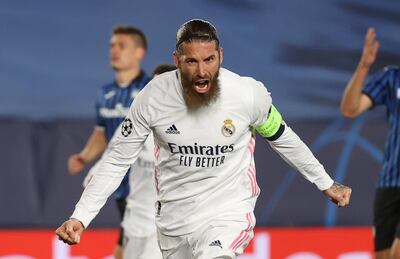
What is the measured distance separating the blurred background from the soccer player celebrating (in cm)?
387

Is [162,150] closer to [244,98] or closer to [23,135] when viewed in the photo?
[244,98]

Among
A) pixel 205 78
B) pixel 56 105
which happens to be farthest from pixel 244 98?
pixel 56 105

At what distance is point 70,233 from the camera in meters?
5.20

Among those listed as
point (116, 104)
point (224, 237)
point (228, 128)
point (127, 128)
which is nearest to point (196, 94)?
point (228, 128)

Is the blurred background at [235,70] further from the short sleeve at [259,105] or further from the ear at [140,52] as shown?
the short sleeve at [259,105]

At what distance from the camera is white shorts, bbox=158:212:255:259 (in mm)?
5434

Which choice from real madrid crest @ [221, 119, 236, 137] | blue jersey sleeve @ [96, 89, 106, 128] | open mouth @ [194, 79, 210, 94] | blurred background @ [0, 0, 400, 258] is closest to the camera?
open mouth @ [194, 79, 210, 94]

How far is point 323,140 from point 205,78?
440 cm

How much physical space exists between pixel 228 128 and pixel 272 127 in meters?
0.23

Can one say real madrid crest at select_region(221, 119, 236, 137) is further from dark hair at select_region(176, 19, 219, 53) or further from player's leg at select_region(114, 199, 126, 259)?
player's leg at select_region(114, 199, 126, 259)

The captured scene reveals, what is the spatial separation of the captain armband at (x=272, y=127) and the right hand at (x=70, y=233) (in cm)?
→ 103

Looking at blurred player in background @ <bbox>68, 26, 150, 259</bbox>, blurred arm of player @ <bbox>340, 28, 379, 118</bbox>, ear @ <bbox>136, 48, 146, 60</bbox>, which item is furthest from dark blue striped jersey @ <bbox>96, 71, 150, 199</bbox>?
blurred arm of player @ <bbox>340, 28, 379, 118</bbox>

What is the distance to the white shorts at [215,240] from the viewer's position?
5434mm

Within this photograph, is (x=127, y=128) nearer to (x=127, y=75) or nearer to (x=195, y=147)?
(x=195, y=147)
